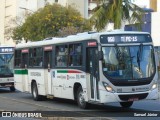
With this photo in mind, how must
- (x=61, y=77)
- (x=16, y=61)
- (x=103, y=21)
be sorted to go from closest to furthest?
(x=61, y=77), (x=16, y=61), (x=103, y=21)

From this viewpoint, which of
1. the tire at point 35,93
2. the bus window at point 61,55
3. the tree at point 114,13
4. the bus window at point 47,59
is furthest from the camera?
the tree at point 114,13

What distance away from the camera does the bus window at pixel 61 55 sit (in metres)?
19.5

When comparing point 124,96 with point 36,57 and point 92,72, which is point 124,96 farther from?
point 36,57

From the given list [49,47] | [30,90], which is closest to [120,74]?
[49,47]

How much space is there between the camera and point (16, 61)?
2616 cm

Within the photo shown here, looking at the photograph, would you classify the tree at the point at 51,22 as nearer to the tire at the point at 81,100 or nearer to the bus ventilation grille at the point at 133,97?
the tire at the point at 81,100

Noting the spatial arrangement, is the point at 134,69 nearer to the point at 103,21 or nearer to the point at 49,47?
the point at 49,47

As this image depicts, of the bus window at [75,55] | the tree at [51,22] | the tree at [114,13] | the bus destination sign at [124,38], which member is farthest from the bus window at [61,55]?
the tree at [51,22]

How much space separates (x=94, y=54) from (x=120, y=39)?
1.10 meters

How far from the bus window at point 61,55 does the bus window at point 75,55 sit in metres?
0.50

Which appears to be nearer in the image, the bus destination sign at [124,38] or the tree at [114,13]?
the bus destination sign at [124,38]

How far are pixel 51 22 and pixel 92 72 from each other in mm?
39655

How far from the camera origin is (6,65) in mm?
30188

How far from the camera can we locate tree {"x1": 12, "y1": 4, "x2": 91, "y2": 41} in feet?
183
